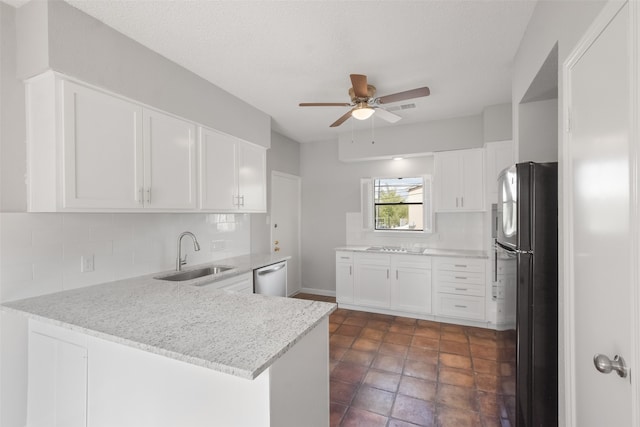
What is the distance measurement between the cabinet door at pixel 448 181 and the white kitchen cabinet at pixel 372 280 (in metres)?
1.07

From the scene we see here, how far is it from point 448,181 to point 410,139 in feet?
2.60

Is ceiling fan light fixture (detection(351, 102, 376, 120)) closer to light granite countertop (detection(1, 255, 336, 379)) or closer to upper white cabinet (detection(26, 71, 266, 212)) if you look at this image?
upper white cabinet (detection(26, 71, 266, 212))

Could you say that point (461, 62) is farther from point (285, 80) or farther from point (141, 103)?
point (141, 103)

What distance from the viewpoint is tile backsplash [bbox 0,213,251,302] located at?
1686 mm

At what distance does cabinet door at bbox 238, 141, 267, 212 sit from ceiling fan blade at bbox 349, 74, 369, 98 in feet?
4.78

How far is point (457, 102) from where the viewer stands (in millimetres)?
3350

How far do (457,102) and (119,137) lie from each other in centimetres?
337

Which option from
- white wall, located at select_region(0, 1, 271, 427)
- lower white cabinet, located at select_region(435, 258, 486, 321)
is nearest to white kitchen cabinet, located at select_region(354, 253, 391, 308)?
lower white cabinet, located at select_region(435, 258, 486, 321)

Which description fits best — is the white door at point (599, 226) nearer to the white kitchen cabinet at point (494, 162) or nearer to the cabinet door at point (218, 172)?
the white kitchen cabinet at point (494, 162)

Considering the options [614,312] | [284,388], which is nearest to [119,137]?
[284,388]

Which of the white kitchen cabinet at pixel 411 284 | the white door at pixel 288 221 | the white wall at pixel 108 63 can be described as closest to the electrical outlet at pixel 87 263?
the white wall at pixel 108 63

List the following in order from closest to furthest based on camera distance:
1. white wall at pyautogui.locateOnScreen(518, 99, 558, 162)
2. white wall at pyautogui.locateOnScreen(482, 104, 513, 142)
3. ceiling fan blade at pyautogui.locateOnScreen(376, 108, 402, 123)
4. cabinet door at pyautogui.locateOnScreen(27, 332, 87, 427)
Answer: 1. cabinet door at pyautogui.locateOnScreen(27, 332, 87, 427)
2. white wall at pyautogui.locateOnScreen(518, 99, 558, 162)
3. ceiling fan blade at pyautogui.locateOnScreen(376, 108, 402, 123)
4. white wall at pyautogui.locateOnScreen(482, 104, 513, 142)

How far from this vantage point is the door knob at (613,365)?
2.78 feet

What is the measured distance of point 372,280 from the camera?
4129 millimetres
